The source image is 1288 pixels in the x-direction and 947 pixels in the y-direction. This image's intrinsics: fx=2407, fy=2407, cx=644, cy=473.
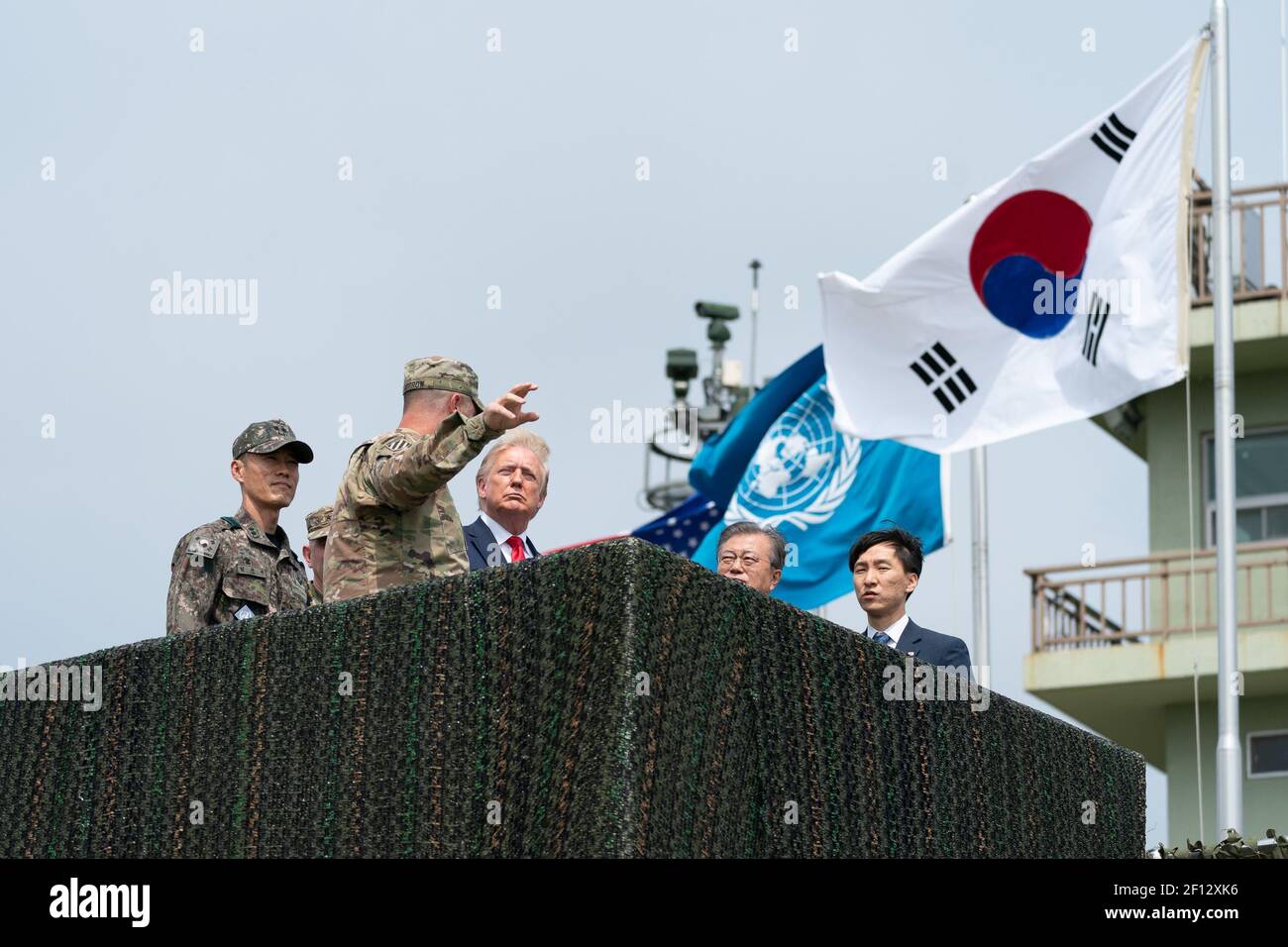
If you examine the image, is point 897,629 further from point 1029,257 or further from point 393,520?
point 1029,257

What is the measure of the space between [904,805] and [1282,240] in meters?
16.8

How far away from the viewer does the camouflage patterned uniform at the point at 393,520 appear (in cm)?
561

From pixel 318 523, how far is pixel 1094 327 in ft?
25.2

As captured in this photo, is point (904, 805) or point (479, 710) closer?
point (479, 710)

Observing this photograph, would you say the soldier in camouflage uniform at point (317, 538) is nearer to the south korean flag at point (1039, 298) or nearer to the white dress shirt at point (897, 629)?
the white dress shirt at point (897, 629)

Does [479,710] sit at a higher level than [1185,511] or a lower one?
lower

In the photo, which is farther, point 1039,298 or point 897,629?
point 1039,298

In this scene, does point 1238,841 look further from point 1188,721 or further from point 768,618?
point 1188,721

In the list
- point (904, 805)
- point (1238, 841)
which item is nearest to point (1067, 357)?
point (1238, 841)

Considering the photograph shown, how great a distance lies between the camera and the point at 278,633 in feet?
14.0

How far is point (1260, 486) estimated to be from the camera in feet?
68.8

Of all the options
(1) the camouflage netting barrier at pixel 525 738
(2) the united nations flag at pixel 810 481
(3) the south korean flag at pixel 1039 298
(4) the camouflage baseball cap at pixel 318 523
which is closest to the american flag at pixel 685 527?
(2) the united nations flag at pixel 810 481

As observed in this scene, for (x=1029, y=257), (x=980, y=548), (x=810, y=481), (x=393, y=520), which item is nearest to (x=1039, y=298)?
(x=1029, y=257)
